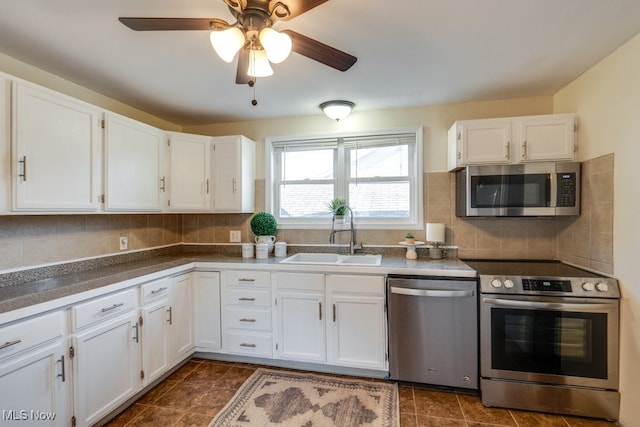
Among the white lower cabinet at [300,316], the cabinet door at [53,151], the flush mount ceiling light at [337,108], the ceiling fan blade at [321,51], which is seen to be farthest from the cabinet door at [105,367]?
the flush mount ceiling light at [337,108]

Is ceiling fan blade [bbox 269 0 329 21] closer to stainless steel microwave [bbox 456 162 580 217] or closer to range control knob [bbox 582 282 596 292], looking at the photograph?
stainless steel microwave [bbox 456 162 580 217]

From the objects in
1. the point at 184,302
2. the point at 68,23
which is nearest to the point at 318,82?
the point at 68,23

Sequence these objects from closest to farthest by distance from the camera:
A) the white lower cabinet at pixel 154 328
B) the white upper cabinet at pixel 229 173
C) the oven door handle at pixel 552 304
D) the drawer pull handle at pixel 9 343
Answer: the drawer pull handle at pixel 9 343
the oven door handle at pixel 552 304
the white lower cabinet at pixel 154 328
the white upper cabinet at pixel 229 173

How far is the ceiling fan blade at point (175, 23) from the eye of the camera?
1.20 meters

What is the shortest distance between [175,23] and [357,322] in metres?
2.17

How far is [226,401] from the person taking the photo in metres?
2.06

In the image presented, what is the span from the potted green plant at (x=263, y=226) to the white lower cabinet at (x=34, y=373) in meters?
1.58

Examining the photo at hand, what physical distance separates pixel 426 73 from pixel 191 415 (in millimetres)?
2840

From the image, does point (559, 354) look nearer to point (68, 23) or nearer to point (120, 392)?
point (120, 392)

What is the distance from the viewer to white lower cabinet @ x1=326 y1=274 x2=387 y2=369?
229 cm

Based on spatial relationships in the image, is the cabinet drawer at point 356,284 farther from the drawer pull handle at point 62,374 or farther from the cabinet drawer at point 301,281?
the drawer pull handle at point 62,374

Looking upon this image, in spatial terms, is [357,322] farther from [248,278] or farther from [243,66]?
[243,66]

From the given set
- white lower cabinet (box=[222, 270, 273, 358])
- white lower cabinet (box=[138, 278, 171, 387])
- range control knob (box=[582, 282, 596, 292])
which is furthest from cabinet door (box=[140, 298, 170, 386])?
range control knob (box=[582, 282, 596, 292])

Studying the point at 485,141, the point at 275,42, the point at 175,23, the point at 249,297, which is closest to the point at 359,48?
the point at 275,42
